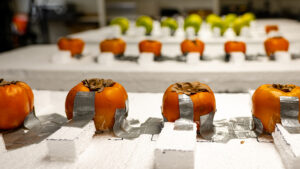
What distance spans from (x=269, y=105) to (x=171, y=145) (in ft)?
0.83

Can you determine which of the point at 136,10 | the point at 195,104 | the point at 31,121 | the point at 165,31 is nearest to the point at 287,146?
the point at 195,104

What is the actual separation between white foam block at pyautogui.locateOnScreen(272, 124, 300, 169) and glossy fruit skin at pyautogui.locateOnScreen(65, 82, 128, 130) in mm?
357

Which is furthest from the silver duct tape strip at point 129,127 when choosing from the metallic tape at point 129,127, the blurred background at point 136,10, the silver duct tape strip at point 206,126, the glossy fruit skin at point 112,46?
the blurred background at point 136,10

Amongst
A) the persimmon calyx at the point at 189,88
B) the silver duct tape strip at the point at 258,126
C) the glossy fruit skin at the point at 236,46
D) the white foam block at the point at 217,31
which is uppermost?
the white foam block at the point at 217,31

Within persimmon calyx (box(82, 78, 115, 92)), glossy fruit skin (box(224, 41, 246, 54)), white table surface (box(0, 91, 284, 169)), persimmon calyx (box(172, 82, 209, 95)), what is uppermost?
glossy fruit skin (box(224, 41, 246, 54))

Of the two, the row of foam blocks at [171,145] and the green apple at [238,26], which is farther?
the green apple at [238,26]

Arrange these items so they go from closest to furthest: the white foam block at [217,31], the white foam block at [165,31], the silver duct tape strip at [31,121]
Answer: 1. the silver duct tape strip at [31,121]
2. the white foam block at [217,31]
3. the white foam block at [165,31]

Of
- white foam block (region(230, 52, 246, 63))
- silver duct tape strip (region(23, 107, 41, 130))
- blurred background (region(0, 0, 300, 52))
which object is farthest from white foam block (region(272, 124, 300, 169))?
blurred background (region(0, 0, 300, 52))

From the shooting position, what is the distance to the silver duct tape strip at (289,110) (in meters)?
0.65

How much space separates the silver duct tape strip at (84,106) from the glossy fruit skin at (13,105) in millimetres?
154

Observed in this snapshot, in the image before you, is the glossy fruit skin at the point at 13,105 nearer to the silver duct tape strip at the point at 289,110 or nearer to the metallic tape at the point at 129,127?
the metallic tape at the point at 129,127

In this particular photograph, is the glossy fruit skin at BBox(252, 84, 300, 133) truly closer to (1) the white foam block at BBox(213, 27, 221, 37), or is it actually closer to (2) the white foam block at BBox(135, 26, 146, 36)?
(1) the white foam block at BBox(213, 27, 221, 37)

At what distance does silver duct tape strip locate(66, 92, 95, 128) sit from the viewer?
0.72m

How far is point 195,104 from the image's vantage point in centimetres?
70
